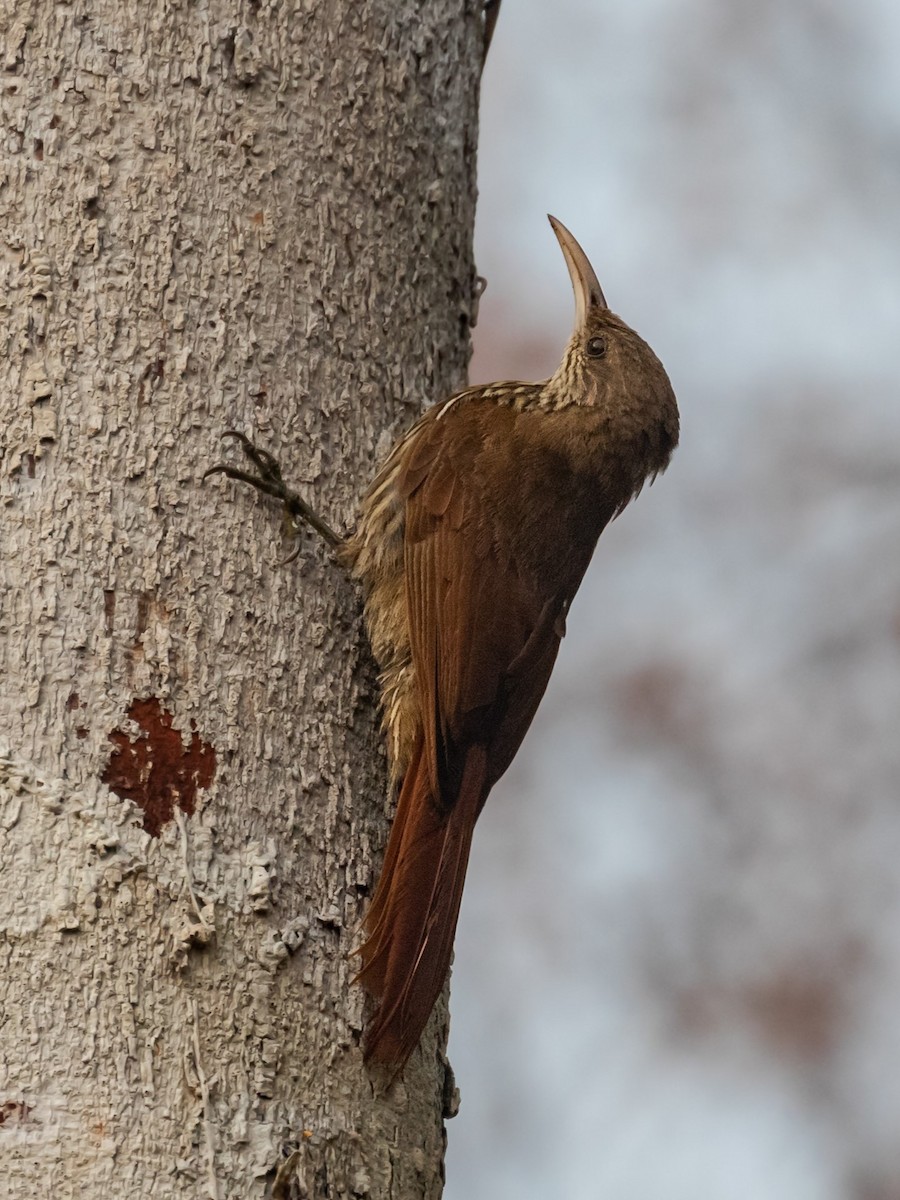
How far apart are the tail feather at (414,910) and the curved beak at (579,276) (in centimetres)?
120

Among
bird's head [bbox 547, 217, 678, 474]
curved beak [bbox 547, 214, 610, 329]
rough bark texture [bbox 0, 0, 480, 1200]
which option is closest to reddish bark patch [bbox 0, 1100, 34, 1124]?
rough bark texture [bbox 0, 0, 480, 1200]

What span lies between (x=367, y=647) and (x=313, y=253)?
21.8 inches

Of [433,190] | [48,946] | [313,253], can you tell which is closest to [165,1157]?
[48,946]

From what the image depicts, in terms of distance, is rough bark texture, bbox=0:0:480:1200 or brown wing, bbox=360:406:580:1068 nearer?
rough bark texture, bbox=0:0:480:1200

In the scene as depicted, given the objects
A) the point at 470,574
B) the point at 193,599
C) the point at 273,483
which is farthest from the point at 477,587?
the point at 193,599

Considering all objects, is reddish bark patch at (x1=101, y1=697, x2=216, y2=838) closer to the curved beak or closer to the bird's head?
the bird's head

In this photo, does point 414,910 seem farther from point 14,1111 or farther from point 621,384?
point 621,384

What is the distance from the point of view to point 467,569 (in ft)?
8.57

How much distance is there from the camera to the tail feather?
1.94 m

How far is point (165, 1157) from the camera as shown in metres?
1.70

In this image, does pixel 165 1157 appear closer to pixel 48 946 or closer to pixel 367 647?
pixel 48 946

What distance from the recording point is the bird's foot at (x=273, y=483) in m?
2.05

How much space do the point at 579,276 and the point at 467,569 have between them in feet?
2.81

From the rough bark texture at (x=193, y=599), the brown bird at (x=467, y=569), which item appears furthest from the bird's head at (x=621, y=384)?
the rough bark texture at (x=193, y=599)
